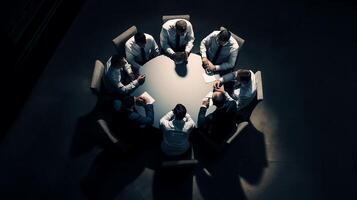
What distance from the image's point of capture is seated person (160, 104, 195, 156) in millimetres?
3870

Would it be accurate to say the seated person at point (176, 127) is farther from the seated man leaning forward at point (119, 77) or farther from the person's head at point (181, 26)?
the person's head at point (181, 26)

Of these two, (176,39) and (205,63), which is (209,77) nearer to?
(205,63)

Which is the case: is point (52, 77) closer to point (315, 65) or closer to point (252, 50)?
point (252, 50)

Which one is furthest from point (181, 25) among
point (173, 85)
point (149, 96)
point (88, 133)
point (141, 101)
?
point (88, 133)

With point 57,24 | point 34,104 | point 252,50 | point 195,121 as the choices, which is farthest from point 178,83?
point 34,104

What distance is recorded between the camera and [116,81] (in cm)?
448

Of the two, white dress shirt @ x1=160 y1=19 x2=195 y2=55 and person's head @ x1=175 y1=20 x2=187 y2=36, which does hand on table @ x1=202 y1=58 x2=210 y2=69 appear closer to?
white dress shirt @ x1=160 y1=19 x2=195 y2=55

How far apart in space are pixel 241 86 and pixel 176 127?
1106 mm

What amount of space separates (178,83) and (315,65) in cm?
281

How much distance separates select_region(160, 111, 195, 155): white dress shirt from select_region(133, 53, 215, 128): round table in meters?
0.16

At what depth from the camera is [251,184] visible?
15.6 feet

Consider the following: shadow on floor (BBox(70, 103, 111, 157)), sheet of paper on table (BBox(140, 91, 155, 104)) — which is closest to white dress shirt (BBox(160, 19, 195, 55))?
sheet of paper on table (BBox(140, 91, 155, 104))

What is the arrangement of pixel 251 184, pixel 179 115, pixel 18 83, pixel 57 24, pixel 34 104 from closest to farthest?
pixel 179 115
pixel 57 24
pixel 18 83
pixel 251 184
pixel 34 104

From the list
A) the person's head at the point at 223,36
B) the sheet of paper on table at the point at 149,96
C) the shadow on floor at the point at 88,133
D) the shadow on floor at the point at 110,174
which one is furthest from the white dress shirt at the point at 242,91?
the shadow on floor at the point at 88,133
